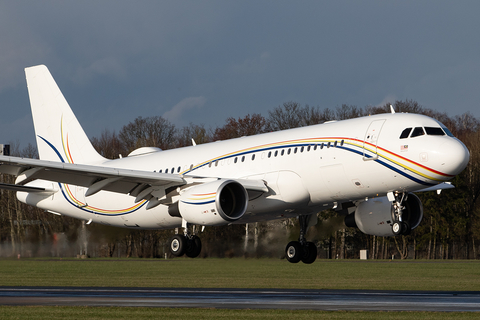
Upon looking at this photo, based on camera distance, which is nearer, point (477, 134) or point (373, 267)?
point (373, 267)

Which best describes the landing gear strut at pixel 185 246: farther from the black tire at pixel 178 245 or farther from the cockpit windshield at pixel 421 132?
the cockpit windshield at pixel 421 132

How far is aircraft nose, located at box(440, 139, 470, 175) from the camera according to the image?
89.8 ft

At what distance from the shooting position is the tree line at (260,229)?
3953 cm

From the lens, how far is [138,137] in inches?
4281

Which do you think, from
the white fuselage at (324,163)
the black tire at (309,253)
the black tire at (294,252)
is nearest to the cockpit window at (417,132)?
the white fuselage at (324,163)

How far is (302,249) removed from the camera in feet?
117

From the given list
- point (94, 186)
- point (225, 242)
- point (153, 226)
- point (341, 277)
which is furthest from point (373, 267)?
point (94, 186)

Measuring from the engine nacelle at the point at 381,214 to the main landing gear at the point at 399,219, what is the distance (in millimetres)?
3447

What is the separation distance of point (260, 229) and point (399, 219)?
18.2 metres

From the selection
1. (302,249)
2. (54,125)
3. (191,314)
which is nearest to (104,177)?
(191,314)

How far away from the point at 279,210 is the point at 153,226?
7.97 m

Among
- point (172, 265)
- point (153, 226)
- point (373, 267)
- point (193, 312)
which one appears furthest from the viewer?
point (172, 265)

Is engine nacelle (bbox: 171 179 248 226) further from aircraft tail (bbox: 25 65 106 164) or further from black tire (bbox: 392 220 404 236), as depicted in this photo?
aircraft tail (bbox: 25 65 106 164)

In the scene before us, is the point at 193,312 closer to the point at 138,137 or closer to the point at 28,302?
the point at 28,302
